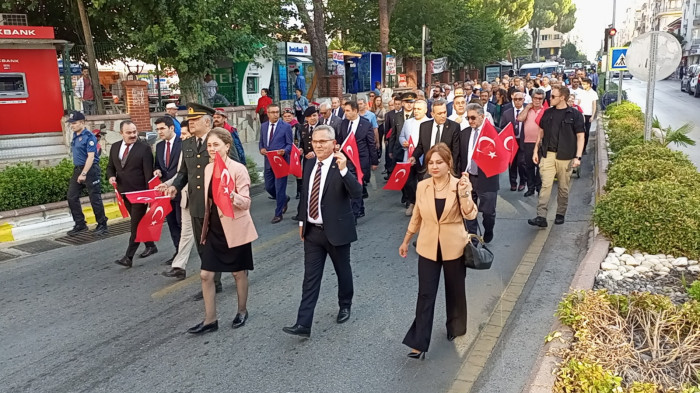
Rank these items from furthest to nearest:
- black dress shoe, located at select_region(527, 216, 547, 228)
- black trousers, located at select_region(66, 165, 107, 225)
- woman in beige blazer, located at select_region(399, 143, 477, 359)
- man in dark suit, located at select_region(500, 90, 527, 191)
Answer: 1. man in dark suit, located at select_region(500, 90, 527, 191)
2. black trousers, located at select_region(66, 165, 107, 225)
3. black dress shoe, located at select_region(527, 216, 547, 228)
4. woman in beige blazer, located at select_region(399, 143, 477, 359)

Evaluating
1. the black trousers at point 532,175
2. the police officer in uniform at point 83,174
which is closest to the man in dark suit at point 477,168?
the black trousers at point 532,175

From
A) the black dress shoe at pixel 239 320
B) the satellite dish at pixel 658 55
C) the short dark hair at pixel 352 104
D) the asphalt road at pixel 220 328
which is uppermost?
the satellite dish at pixel 658 55

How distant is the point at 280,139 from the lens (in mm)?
10016

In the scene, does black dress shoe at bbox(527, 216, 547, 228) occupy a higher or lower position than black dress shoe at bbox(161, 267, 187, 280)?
higher

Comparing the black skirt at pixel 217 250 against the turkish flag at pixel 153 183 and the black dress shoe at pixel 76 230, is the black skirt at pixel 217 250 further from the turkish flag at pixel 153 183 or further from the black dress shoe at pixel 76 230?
the black dress shoe at pixel 76 230

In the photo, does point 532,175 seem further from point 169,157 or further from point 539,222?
point 169,157

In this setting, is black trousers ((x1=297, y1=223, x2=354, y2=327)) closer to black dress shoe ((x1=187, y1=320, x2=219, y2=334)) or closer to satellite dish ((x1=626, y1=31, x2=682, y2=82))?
black dress shoe ((x1=187, y1=320, x2=219, y2=334))

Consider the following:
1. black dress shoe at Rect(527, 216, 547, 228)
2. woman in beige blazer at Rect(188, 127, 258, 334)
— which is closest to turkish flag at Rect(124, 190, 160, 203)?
woman in beige blazer at Rect(188, 127, 258, 334)

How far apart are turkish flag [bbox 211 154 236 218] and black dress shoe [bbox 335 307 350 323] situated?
4.62 feet

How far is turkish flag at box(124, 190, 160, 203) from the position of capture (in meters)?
6.98

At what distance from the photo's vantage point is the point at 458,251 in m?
4.76

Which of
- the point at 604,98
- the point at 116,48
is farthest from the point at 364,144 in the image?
the point at 604,98

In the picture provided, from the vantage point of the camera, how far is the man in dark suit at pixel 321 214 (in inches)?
205

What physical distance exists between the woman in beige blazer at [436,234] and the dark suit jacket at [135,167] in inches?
162
